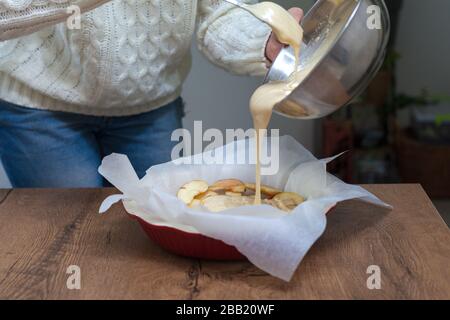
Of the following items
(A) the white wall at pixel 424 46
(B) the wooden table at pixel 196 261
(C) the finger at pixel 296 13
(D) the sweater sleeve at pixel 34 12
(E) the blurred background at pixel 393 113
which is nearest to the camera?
(B) the wooden table at pixel 196 261

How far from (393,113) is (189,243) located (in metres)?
1.79

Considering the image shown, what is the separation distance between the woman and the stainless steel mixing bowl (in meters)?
0.12

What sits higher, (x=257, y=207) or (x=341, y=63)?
(x=341, y=63)

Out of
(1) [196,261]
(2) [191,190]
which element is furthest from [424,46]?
(1) [196,261]

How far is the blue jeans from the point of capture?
1123mm

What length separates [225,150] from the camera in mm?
993

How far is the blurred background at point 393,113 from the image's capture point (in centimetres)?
201

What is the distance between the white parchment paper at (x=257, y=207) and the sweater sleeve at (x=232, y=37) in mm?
140

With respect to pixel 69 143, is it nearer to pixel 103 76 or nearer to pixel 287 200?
pixel 103 76

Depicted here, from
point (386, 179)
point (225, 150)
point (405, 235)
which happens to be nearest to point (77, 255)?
point (225, 150)

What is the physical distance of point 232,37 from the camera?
1057 mm

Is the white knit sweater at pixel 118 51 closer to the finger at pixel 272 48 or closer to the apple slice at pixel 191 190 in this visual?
the finger at pixel 272 48

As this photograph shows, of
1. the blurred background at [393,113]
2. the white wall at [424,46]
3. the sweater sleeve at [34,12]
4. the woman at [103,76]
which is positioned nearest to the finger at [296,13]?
the woman at [103,76]
